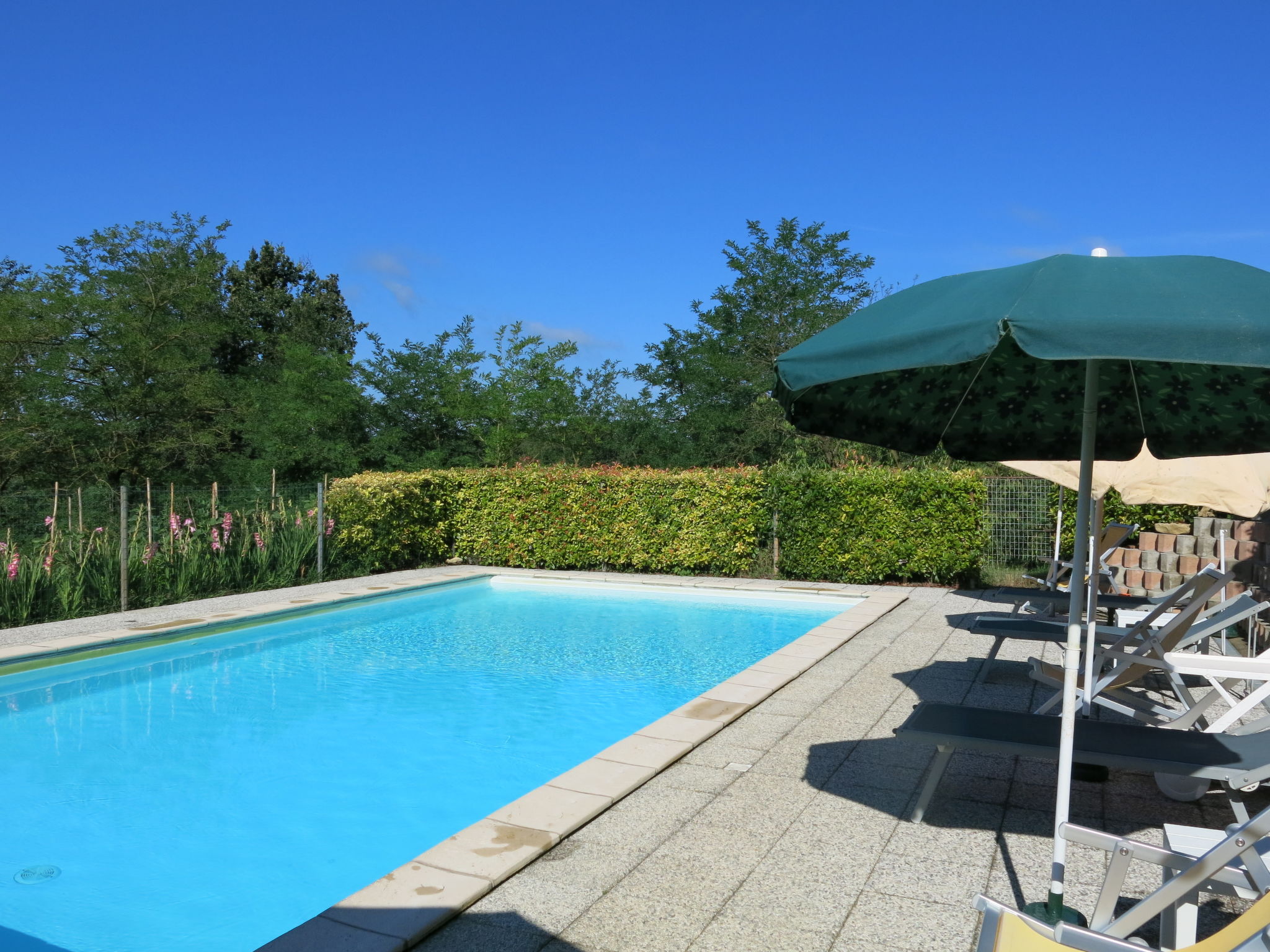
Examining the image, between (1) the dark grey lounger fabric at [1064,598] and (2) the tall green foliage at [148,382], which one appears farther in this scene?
(2) the tall green foliage at [148,382]

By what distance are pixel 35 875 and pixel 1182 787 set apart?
5.37 meters

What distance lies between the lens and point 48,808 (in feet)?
17.0

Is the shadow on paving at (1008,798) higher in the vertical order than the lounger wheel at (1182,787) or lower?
lower

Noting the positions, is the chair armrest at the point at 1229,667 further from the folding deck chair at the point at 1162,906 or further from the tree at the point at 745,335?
the tree at the point at 745,335

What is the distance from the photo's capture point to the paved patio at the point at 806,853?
9.41ft

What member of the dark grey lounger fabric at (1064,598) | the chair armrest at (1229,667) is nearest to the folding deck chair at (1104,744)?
the chair armrest at (1229,667)

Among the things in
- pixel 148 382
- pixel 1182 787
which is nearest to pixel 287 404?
pixel 148 382

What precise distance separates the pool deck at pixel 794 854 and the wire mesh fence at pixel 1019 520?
30.7ft

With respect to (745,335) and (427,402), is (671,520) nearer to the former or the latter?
(427,402)

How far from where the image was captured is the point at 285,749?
6258mm

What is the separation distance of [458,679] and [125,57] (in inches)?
529

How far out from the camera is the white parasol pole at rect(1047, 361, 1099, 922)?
109 inches

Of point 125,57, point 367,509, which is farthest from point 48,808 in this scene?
point 125,57

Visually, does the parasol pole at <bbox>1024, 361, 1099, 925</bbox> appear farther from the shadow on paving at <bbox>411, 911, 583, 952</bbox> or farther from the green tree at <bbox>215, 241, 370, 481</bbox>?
the green tree at <bbox>215, 241, 370, 481</bbox>
